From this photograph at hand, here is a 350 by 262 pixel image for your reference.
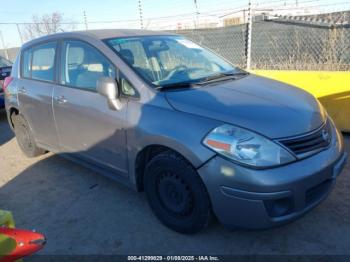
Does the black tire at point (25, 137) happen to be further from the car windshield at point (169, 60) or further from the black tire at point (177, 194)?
the black tire at point (177, 194)

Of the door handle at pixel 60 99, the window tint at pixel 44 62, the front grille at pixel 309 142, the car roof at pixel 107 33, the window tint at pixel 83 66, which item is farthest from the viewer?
the window tint at pixel 44 62

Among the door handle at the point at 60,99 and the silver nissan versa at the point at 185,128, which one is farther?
the door handle at the point at 60,99

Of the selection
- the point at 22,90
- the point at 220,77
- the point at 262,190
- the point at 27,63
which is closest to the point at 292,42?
the point at 220,77

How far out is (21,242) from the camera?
6.25ft

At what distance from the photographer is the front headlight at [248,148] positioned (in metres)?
2.21

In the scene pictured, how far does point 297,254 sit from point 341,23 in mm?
6118

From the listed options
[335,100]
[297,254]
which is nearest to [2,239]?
[297,254]

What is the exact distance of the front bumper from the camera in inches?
86.0

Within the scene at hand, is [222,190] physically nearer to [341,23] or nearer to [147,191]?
[147,191]

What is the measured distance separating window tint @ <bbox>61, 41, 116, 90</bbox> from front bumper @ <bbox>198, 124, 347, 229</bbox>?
4.65 feet

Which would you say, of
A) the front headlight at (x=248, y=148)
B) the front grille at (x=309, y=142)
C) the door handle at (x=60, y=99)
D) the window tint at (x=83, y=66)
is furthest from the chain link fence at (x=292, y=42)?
the front headlight at (x=248, y=148)

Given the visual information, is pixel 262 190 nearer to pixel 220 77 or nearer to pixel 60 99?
pixel 220 77

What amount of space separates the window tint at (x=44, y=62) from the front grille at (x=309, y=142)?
8.96 feet

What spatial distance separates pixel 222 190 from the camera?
2.29 metres
